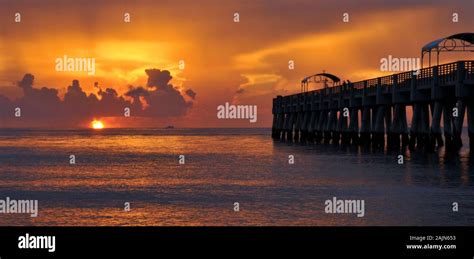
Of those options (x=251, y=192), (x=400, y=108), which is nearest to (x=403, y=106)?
(x=400, y=108)

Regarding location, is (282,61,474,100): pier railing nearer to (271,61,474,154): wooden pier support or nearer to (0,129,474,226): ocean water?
(271,61,474,154): wooden pier support

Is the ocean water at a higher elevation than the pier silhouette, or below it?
below

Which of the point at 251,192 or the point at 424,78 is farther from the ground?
the point at 424,78

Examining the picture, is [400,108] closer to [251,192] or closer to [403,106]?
[403,106]

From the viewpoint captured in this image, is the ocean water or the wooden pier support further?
the wooden pier support

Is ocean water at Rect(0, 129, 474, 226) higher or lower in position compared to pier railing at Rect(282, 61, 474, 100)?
lower

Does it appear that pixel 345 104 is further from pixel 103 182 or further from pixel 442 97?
pixel 103 182

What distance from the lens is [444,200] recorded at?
1088 inches

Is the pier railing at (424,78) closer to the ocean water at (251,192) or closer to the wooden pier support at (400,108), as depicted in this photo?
the wooden pier support at (400,108)

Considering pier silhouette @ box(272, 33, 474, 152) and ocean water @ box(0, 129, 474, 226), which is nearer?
ocean water @ box(0, 129, 474, 226)

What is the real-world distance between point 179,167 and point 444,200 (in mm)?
27334

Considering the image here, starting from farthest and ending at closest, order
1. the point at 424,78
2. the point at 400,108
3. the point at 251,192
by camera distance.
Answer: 1. the point at 400,108
2. the point at 424,78
3. the point at 251,192

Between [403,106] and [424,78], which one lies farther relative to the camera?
[403,106]

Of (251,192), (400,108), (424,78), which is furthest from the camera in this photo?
(400,108)
